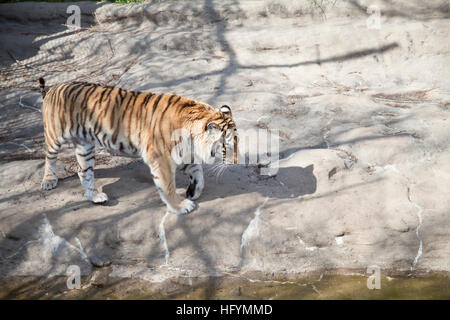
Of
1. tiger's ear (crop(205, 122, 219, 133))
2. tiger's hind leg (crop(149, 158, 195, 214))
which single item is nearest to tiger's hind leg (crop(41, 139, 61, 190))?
tiger's hind leg (crop(149, 158, 195, 214))

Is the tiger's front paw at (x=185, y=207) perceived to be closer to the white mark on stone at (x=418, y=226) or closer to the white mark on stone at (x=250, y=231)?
the white mark on stone at (x=250, y=231)

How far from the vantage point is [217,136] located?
4.05m

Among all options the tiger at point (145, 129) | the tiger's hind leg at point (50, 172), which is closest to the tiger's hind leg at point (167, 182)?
the tiger at point (145, 129)

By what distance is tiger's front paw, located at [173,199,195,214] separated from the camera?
440 centimetres

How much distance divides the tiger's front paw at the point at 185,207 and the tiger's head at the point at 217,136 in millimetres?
500

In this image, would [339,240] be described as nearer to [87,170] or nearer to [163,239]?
[163,239]

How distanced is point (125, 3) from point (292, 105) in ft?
15.0

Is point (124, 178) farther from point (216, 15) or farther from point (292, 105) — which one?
point (216, 15)

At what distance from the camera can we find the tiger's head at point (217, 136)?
13.2ft

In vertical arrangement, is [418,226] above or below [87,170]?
below

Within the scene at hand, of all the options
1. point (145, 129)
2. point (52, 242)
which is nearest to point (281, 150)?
point (145, 129)

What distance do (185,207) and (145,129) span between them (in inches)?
33.3

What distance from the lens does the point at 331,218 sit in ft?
14.4
